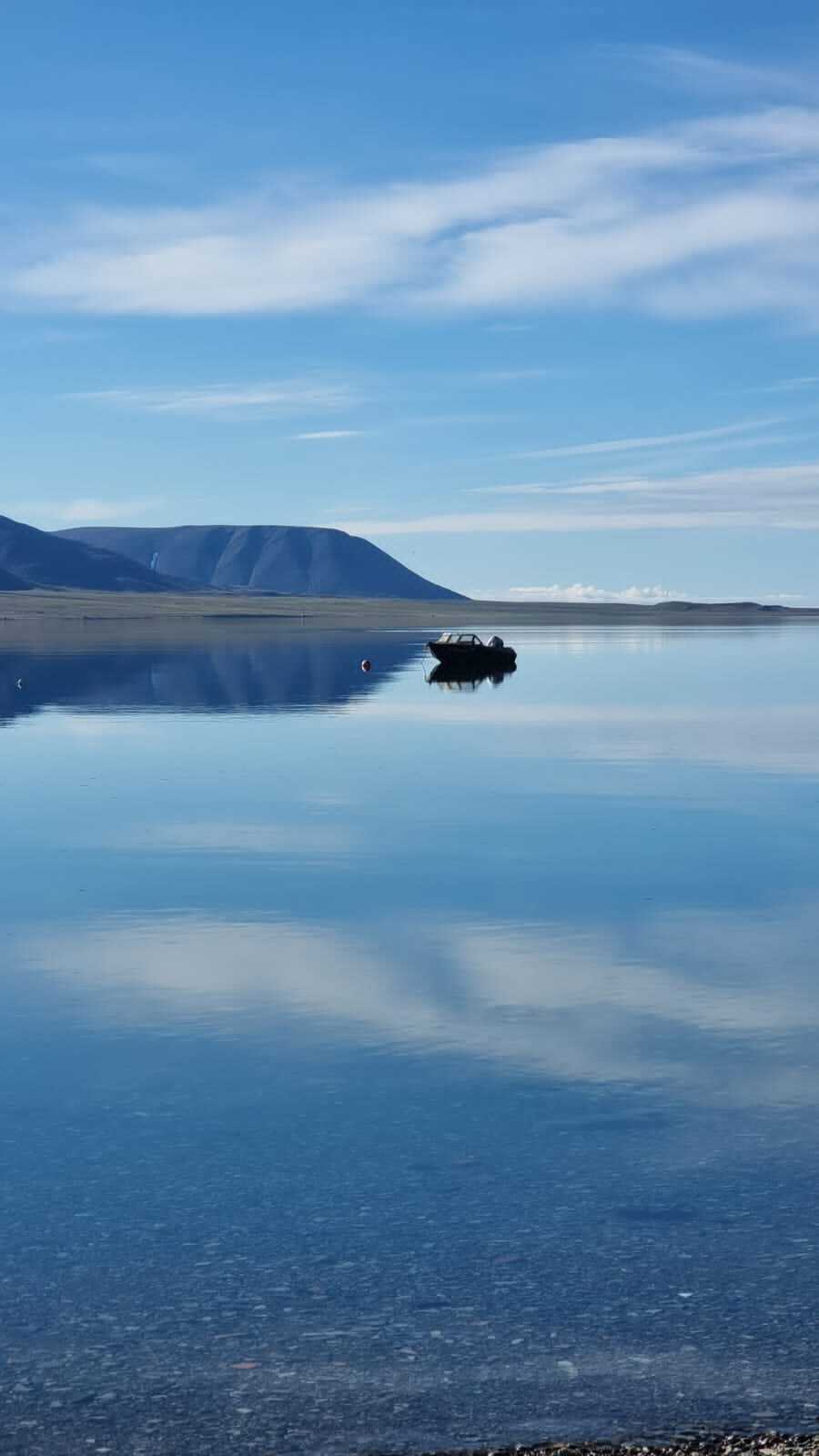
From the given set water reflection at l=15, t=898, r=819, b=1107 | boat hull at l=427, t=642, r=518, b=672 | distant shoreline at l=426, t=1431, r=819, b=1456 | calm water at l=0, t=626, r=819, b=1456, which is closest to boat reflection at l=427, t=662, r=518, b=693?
boat hull at l=427, t=642, r=518, b=672

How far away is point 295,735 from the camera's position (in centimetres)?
4756

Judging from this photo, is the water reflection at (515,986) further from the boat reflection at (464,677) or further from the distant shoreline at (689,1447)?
the boat reflection at (464,677)

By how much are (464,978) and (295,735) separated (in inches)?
1192

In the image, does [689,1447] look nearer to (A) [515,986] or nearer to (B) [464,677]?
(A) [515,986]

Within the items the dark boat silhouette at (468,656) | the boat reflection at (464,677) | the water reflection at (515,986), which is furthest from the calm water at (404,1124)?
the dark boat silhouette at (468,656)

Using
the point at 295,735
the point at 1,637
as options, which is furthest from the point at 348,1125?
the point at 1,637

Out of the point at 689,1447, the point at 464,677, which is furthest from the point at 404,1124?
the point at 464,677

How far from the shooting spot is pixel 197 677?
8300 cm

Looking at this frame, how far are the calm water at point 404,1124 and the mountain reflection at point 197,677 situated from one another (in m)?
30.2

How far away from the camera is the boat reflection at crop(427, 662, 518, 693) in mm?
77062

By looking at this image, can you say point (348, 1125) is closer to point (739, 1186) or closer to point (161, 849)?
point (739, 1186)

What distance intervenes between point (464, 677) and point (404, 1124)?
72.0m

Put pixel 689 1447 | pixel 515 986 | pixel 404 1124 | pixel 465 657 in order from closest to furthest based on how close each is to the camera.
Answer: pixel 689 1447 < pixel 404 1124 < pixel 515 986 < pixel 465 657

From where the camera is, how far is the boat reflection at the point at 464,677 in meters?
77.1
